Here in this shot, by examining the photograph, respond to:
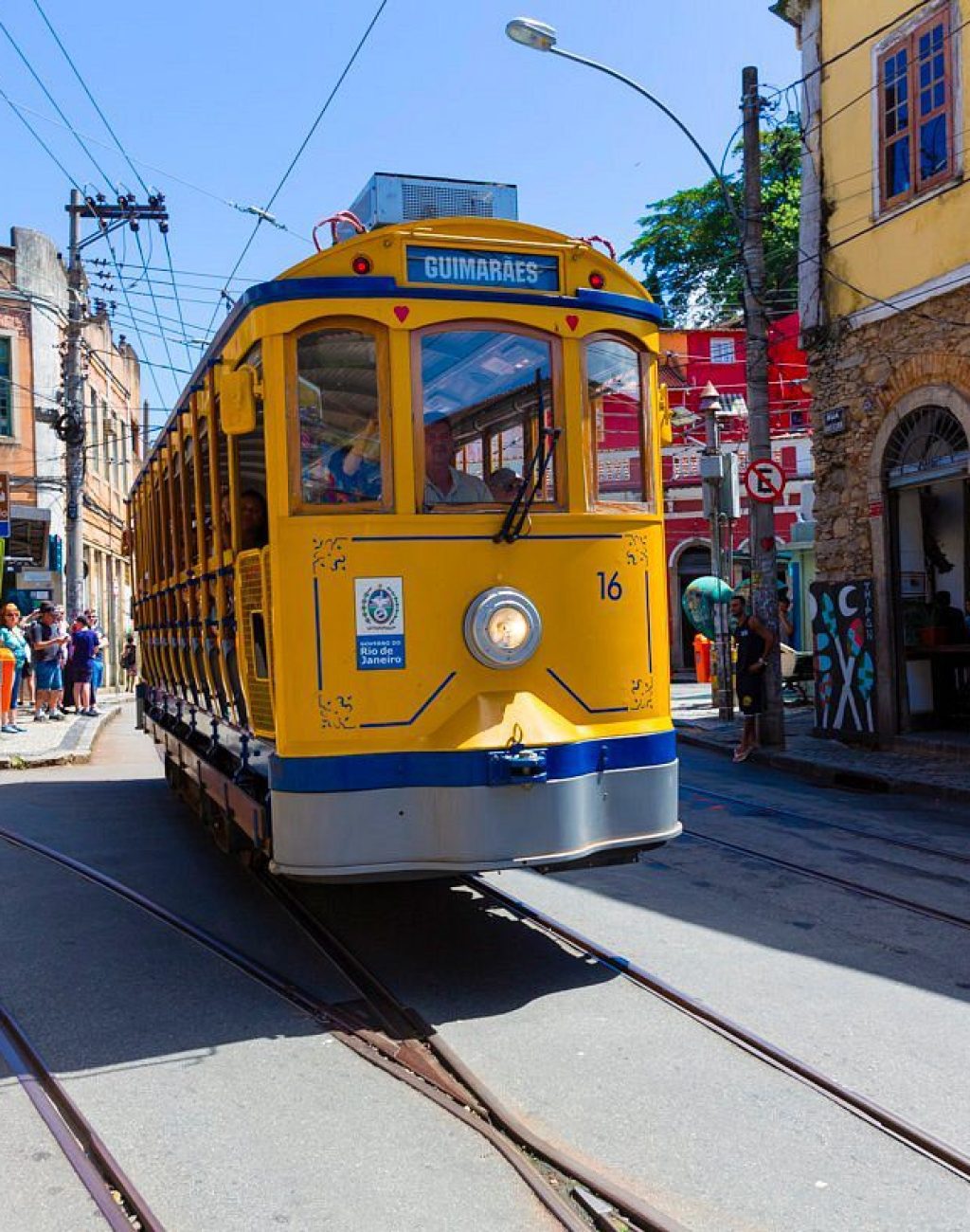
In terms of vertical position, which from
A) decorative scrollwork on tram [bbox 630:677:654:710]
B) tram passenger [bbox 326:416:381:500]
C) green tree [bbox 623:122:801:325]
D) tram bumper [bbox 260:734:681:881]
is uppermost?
green tree [bbox 623:122:801:325]

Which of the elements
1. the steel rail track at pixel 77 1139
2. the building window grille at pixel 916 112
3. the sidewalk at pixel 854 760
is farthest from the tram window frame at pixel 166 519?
the building window grille at pixel 916 112

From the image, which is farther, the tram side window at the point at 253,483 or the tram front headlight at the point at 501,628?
the tram side window at the point at 253,483

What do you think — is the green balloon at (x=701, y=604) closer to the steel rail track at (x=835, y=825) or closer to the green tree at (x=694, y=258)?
the steel rail track at (x=835, y=825)

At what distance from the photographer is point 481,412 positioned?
552 centimetres

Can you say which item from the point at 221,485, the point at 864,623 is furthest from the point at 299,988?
the point at 864,623

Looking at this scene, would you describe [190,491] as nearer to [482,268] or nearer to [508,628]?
[482,268]

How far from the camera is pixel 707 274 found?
125 ft

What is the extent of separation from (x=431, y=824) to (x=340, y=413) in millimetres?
1826

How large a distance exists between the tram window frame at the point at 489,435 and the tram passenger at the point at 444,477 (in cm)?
2

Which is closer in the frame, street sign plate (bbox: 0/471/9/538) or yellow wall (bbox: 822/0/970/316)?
yellow wall (bbox: 822/0/970/316)

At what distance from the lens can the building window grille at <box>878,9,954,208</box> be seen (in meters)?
12.8

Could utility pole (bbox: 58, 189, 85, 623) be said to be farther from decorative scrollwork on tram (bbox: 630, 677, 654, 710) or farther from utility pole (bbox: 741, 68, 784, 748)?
decorative scrollwork on tram (bbox: 630, 677, 654, 710)

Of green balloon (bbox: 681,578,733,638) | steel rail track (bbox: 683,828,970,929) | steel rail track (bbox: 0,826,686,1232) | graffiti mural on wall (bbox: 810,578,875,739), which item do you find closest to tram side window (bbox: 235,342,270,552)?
steel rail track (bbox: 0,826,686,1232)

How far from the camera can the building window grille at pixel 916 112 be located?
41.9 feet
